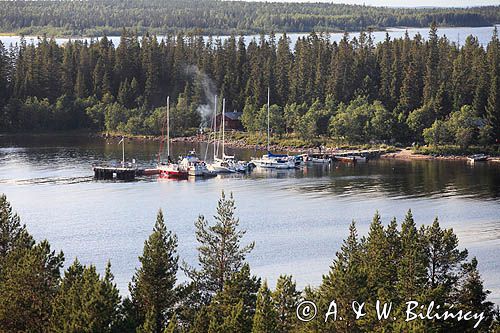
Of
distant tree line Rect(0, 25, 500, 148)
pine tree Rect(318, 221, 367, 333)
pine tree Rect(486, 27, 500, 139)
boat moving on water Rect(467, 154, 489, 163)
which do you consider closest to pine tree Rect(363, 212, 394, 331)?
pine tree Rect(318, 221, 367, 333)

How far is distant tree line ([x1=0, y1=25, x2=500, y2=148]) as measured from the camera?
54.3 meters

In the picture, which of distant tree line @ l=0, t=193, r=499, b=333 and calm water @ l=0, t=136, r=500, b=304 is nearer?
distant tree line @ l=0, t=193, r=499, b=333

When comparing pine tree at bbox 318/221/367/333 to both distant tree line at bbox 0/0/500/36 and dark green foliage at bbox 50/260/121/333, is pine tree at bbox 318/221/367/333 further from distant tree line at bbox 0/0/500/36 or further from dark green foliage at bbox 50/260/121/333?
distant tree line at bbox 0/0/500/36

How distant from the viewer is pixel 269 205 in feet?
121

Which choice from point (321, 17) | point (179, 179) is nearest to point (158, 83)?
point (179, 179)

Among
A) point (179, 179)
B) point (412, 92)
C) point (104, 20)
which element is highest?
point (104, 20)

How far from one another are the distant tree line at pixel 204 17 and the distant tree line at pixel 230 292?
97.9 m

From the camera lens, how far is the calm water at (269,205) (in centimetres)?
2820

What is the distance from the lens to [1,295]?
18.5 metres

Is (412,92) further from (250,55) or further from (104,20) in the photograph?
(104,20)

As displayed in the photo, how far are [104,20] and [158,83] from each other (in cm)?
6537

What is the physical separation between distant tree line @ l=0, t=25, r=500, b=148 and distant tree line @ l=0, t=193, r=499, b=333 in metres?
31.8

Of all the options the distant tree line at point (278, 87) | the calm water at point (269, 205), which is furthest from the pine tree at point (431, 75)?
the calm water at point (269, 205)

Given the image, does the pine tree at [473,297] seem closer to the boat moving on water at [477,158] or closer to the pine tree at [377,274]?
the pine tree at [377,274]
